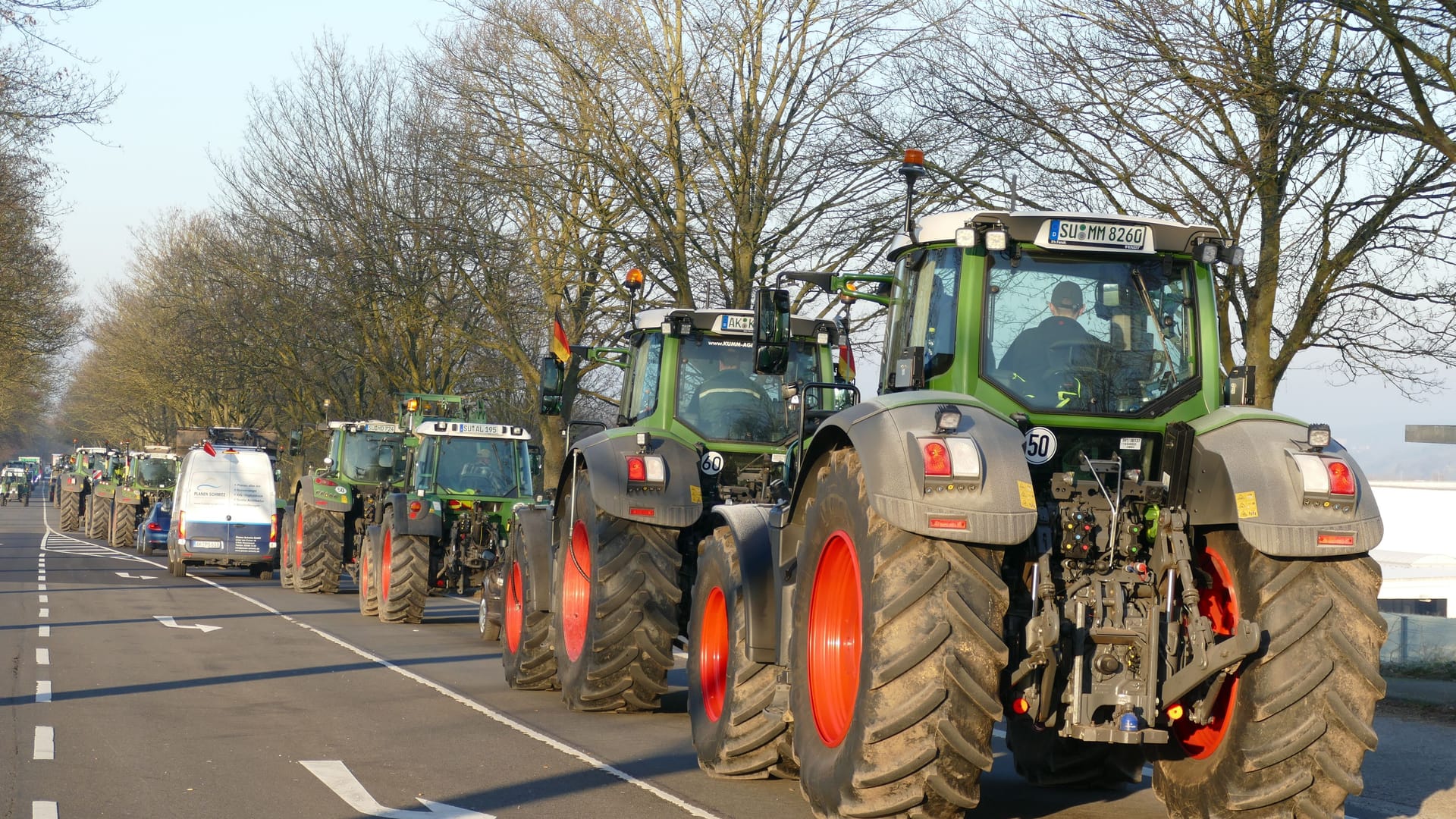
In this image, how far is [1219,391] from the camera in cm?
732

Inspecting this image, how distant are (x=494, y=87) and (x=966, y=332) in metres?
18.7

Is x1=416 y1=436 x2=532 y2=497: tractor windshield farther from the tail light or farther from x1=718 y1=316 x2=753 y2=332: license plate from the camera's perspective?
the tail light

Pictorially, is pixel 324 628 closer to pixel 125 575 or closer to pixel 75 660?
pixel 75 660

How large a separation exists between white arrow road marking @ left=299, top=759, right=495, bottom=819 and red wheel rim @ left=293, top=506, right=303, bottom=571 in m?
17.2

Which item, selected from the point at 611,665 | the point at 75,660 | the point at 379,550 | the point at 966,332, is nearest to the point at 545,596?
the point at 611,665

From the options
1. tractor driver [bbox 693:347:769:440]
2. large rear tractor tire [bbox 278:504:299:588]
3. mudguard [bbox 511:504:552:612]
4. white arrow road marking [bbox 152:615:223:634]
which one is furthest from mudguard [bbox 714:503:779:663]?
large rear tractor tire [bbox 278:504:299:588]

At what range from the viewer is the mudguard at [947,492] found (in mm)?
6164

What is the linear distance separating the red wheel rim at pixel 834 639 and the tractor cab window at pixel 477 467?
43.9ft

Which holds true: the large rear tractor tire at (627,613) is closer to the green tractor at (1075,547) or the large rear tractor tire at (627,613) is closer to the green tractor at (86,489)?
the green tractor at (1075,547)

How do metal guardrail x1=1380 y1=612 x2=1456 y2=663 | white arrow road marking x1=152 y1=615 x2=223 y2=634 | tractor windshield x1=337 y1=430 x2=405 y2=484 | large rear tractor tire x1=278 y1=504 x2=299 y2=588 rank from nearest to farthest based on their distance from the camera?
metal guardrail x1=1380 y1=612 x2=1456 y2=663 < white arrow road marking x1=152 y1=615 x2=223 y2=634 < tractor windshield x1=337 y1=430 x2=405 y2=484 < large rear tractor tire x1=278 y1=504 x2=299 y2=588

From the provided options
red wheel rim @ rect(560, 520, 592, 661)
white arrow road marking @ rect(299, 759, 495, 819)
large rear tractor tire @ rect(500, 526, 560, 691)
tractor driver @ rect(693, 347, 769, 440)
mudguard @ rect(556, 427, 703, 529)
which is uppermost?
tractor driver @ rect(693, 347, 769, 440)

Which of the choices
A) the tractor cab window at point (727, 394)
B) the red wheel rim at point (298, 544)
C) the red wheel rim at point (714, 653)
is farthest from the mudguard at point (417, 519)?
the red wheel rim at point (714, 653)

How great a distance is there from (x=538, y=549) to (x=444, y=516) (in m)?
7.18

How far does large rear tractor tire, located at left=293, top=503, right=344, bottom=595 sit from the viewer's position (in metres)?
24.9
